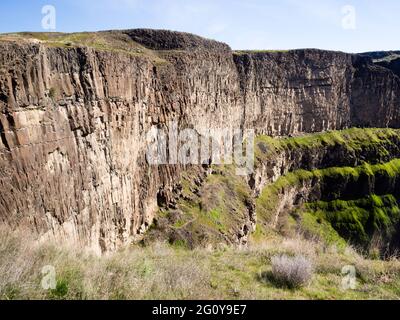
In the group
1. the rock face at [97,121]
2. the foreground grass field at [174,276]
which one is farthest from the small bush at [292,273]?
the rock face at [97,121]

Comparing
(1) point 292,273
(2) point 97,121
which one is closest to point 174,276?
(1) point 292,273

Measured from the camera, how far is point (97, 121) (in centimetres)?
2267

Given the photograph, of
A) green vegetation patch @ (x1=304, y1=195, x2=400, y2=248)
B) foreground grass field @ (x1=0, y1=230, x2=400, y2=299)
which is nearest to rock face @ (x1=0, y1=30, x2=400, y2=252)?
foreground grass field @ (x1=0, y1=230, x2=400, y2=299)

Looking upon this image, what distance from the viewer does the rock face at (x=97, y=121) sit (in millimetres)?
15266

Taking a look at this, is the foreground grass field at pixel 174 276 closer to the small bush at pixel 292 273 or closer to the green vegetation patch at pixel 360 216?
the small bush at pixel 292 273

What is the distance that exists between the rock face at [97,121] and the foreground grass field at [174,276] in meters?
5.74

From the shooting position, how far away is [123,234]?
26.8 m

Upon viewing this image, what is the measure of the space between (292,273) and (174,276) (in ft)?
9.42

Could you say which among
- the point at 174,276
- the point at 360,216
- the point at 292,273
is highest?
the point at 174,276

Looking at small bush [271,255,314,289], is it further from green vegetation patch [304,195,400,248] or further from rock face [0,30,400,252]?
green vegetation patch [304,195,400,248]

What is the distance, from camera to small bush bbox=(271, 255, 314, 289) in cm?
962

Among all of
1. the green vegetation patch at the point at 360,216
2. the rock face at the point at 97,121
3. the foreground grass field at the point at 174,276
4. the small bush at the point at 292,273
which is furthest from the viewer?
the green vegetation patch at the point at 360,216

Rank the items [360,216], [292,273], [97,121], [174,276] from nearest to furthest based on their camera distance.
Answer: [174,276] → [292,273] → [97,121] → [360,216]

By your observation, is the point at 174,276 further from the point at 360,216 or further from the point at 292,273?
the point at 360,216
